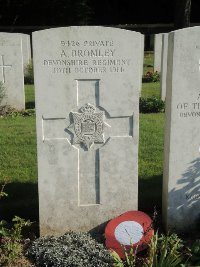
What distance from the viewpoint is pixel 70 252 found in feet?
12.3

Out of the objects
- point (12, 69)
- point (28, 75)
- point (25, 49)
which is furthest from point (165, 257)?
point (25, 49)

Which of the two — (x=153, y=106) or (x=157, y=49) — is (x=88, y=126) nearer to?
(x=153, y=106)

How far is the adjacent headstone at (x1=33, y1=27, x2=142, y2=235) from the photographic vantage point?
3816 mm

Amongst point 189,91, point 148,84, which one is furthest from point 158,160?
point 148,84

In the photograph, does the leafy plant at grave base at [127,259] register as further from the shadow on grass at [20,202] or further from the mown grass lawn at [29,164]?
the shadow on grass at [20,202]

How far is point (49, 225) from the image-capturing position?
14.0 ft

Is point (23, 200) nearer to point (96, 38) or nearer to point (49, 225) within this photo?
point (49, 225)

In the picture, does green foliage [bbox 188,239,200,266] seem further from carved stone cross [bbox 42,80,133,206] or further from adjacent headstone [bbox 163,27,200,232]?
carved stone cross [bbox 42,80,133,206]

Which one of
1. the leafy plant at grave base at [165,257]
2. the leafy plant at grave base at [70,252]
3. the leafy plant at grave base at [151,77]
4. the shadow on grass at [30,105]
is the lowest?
the leafy plant at grave base at [70,252]

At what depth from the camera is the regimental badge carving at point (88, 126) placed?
3.97 meters

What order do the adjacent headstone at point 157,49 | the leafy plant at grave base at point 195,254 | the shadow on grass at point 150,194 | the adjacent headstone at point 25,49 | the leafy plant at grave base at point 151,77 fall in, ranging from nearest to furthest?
the leafy plant at grave base at point 195,254
the shadow on grass at point 150,194
the adjacent headstone at point 157,49
the adjacent headstone at point 25,49
the leafy plant at grave base at point 151,77

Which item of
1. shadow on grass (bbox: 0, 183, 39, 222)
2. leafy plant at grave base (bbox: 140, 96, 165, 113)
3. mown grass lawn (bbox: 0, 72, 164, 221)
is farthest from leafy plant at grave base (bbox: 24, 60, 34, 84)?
shadow on grass (bbox: 0, 183, 39, 222)

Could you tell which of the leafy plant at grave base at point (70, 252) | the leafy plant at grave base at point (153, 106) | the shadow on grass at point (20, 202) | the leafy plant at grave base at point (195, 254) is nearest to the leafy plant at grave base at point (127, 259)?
the leafy plant at grave base at point (70, 252)

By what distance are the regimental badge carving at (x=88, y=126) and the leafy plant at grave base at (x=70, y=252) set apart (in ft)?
2.97
